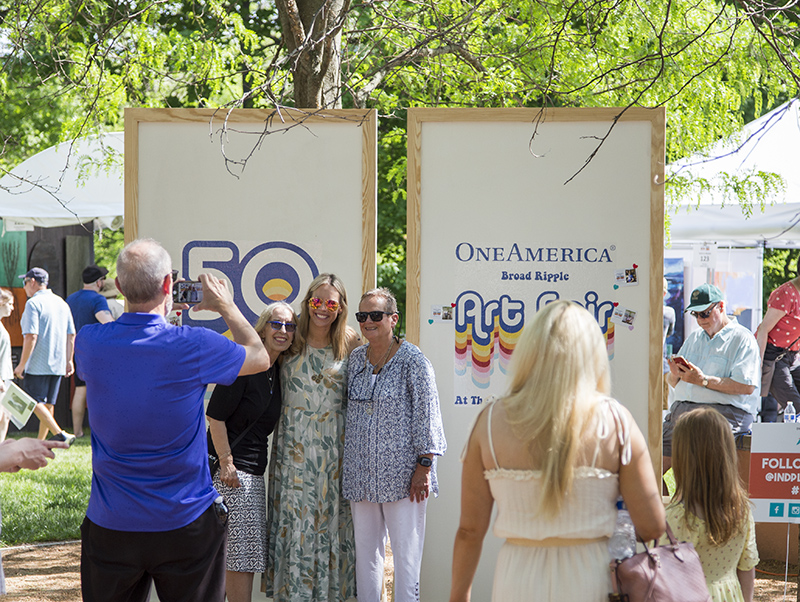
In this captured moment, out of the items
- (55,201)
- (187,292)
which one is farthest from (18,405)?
(55,201)

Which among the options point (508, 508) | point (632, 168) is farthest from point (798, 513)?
point (508, 508)

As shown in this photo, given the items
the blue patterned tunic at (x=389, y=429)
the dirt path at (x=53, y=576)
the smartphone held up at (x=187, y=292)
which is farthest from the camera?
the dirt path at (x=53, y=576)

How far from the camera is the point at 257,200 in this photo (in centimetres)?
476

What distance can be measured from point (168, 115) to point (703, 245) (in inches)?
241

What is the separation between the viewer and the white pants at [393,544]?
411 centimetres

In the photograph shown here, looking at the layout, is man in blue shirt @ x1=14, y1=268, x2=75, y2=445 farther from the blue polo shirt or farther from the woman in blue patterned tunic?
the blue polo shirt

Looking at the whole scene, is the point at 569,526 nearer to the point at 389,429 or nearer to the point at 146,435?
the point at 146,435

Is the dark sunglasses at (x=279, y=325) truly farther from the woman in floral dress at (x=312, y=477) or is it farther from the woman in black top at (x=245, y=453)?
the woman in floral dress at (x=312, y=477)

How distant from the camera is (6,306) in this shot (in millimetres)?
9492

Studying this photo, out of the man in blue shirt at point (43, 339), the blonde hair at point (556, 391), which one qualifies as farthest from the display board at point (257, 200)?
the man in blue shirt at point (43, 339)

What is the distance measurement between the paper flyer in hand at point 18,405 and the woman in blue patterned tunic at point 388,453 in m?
1.66

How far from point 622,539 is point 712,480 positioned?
2.68 feet

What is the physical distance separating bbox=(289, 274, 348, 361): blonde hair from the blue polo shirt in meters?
1.43

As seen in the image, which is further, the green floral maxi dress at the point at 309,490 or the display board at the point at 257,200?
the display board at the point at 257,200
